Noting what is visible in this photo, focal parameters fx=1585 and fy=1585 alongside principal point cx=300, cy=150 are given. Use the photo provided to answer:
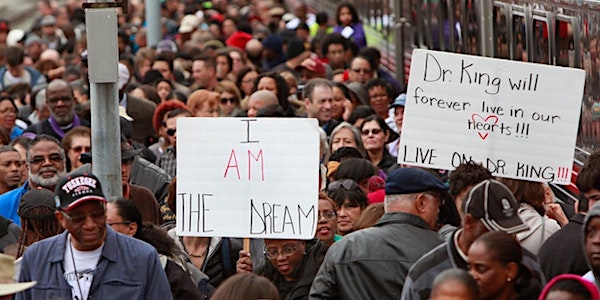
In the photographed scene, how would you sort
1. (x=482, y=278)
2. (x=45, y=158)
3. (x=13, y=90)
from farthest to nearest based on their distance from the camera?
(x=13, y=90)
(x=45, y=158)
(x=482, y=278)

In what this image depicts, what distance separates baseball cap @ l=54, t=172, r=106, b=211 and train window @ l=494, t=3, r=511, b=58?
22.2ft

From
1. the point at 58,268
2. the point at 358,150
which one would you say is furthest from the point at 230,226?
the point at 358,150

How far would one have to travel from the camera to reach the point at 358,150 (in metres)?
11.2

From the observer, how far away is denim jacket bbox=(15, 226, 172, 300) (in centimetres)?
694

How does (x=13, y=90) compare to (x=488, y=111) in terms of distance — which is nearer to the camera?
(x=488, y=111)

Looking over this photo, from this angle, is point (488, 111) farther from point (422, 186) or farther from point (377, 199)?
point (422, 186)

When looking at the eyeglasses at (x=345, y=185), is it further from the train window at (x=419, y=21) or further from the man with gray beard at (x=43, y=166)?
the train window at (x=419, y=21)

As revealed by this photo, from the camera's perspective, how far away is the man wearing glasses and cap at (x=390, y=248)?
6.90 meters

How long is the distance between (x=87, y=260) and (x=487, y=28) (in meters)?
7.60

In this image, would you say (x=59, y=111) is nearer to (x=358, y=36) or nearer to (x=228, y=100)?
(x=228, y=100)

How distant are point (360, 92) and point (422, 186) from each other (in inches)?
317

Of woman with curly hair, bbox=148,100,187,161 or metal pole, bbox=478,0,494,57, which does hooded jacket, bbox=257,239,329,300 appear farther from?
metal pole, bbox=478,0,494,57

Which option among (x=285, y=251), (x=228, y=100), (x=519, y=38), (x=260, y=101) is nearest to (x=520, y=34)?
(x=519, y=38)

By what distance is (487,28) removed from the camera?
45.8 feet
